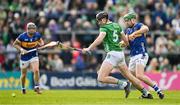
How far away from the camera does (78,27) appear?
1379 inches

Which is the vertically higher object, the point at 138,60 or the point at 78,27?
the point at 78,27

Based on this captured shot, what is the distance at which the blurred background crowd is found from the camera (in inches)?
1342

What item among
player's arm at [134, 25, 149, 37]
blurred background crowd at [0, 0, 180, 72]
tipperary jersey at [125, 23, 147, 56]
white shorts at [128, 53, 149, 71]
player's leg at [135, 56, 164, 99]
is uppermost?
blurred background crowd at [0, 0, 180, 72]

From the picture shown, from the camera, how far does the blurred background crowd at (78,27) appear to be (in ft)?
112

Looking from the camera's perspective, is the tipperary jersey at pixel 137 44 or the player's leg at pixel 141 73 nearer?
the player's leg at pixel 141 73

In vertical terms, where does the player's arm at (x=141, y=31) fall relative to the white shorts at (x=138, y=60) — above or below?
above

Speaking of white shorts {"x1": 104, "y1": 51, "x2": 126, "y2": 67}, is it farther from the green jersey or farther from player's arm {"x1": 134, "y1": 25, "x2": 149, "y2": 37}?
player's arm {"x1": 134, "y1": 25, "x2": 149, "y2": 37}

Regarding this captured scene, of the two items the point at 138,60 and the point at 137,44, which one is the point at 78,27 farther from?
the point at 138,60

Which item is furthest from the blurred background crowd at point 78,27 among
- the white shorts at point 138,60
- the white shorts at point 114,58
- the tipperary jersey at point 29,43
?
the white shorts at point 114,58

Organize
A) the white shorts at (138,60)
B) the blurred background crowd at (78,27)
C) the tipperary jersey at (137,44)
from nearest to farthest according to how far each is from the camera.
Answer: the white shorts at (138,60)
the tipperary jersey at (137,44)
the blurred background crowd at (78,27)

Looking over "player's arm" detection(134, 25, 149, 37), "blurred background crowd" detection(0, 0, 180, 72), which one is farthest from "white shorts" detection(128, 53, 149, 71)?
"blurred background crowd" detection(0, 0, 180, 72)

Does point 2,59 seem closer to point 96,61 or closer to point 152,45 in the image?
point 96,61

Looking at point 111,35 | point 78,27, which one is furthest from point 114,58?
point 78,27

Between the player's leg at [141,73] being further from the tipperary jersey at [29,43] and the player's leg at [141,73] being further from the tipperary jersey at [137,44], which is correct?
the tipperary jersey at [29,43]
